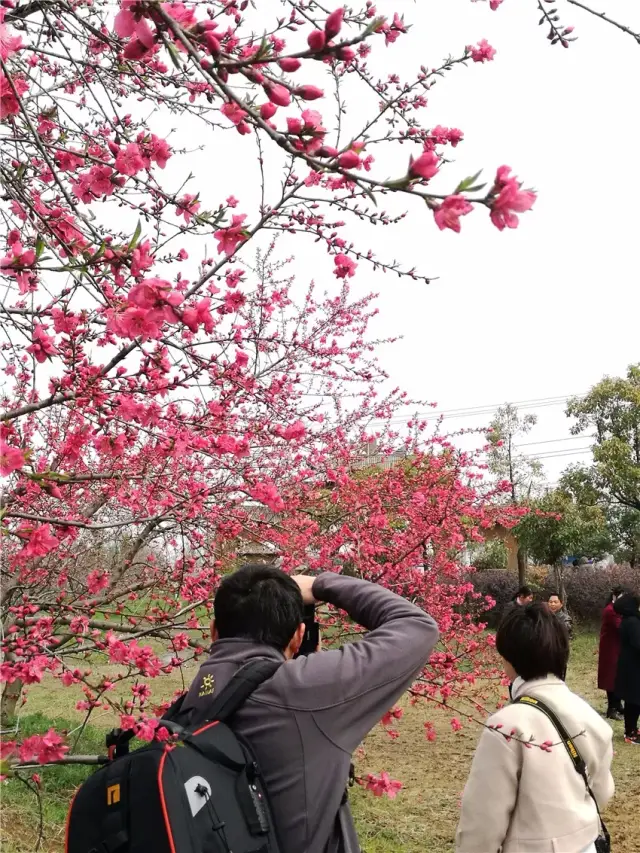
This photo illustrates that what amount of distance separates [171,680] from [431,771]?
4.26m

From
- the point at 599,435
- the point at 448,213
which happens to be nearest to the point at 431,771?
the point at 448,213

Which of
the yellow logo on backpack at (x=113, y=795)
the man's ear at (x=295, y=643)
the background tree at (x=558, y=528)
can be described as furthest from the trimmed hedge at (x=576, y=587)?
the yellow logo on backpack at (x=113, y=795)

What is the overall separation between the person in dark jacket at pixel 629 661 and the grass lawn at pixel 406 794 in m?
0.27

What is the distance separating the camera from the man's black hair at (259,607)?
1345mm

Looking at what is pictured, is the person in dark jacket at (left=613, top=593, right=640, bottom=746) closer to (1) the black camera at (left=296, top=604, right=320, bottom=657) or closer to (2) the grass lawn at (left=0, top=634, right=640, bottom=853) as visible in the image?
(2) the grass lawn at (left=0, top=634, right=640, bottom=853)

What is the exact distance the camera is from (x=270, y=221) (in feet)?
7.88

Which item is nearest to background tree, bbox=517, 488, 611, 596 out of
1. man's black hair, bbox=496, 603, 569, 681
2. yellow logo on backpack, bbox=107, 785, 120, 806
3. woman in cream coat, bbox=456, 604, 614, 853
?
man's black hair, bbox=496, 603, 569, 681

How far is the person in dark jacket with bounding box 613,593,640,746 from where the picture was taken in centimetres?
585

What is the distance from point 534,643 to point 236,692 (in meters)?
1.08

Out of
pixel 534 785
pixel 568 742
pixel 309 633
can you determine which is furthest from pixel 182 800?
pixel 568 742

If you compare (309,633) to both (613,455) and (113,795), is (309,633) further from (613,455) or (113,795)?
(613,455)

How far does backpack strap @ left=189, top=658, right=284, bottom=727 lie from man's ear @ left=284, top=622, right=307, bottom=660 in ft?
0.40

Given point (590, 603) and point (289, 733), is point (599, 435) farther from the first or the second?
point (289, 733)

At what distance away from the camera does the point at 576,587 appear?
13.7m
